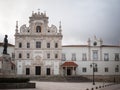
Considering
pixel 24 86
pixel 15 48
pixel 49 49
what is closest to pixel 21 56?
pixel 15 48

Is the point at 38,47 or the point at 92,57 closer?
the point at 38,47

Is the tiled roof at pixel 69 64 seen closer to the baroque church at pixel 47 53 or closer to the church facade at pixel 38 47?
the baroque church at pixel 47 53

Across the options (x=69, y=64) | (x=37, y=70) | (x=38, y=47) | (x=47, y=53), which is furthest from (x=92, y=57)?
(x=37, y=70)

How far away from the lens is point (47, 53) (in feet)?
209

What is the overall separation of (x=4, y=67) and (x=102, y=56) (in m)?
39.7

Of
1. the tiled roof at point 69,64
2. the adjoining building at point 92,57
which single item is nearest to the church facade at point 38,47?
the tiled roof at point 69,64

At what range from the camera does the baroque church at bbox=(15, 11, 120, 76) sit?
63250 millimetres

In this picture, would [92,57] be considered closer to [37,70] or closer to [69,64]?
[69,64]

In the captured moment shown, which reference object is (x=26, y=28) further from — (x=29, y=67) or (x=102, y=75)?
(x=102, y=75)

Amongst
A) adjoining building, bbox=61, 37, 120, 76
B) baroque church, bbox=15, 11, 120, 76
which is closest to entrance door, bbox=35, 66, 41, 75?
baroque church, bbox=15, 11, 120, 76

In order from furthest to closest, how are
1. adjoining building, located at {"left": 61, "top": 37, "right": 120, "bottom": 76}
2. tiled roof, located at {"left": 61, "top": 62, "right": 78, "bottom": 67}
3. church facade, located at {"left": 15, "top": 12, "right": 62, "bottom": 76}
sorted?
adjoining building, located at {"left": 61, "top": 37, "right": 120, "bottom": 76} < tiled roof, located at {"left": 61, "top": 62, "right": 78, "bottom": 67} < church facade, located at {"left": 15, "top": 12, "right": 62, "bottom": 76}

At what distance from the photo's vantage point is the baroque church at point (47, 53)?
208 feet

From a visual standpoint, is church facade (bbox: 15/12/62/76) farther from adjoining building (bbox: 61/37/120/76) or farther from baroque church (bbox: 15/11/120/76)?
adjoining building (bbox: 61/37/120/76)

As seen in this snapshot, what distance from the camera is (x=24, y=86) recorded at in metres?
31.5
